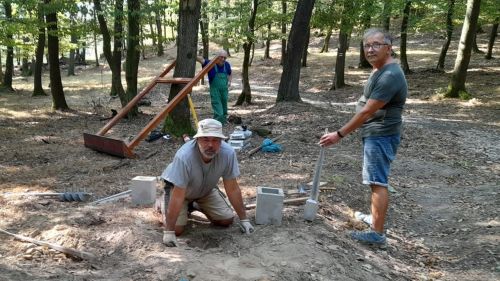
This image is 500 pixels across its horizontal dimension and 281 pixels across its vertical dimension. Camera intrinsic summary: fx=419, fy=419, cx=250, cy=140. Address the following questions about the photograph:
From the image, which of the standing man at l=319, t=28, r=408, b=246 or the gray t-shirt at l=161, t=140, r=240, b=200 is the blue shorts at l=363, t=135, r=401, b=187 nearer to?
the standing man at l=319, t=28, r=408, b=246

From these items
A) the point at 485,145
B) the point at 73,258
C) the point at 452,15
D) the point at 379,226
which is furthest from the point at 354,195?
the point at 452,15

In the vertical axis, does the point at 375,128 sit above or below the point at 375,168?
above

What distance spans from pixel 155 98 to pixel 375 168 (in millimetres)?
15304

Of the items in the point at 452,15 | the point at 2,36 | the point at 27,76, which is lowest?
the point at 27,76

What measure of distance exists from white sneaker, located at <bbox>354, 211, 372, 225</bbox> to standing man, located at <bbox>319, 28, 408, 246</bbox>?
0.56 meters


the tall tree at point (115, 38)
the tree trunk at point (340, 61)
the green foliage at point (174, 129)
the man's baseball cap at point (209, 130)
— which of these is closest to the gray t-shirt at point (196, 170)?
the man's baseball cap at point (209, 130)

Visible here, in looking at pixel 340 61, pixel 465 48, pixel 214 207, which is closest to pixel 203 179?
pixel 214 207

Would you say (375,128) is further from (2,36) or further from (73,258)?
(2,36)

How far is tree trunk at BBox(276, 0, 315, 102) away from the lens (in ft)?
36.8

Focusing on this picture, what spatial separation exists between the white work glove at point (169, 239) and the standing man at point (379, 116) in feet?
5.47

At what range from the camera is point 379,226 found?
169 inches

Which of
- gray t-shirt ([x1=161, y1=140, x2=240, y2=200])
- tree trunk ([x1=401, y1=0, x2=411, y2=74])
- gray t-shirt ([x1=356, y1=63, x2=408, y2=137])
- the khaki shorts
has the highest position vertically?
tree trunk ([x1=401, y1=0, x2=411, y2=74])

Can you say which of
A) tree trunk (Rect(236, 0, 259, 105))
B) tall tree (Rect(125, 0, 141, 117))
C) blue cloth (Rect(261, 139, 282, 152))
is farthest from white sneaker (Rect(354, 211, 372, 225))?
tree trunk (Rect(236, 0, 259, 105))

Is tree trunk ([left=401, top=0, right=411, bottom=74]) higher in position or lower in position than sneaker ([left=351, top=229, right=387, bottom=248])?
higher
